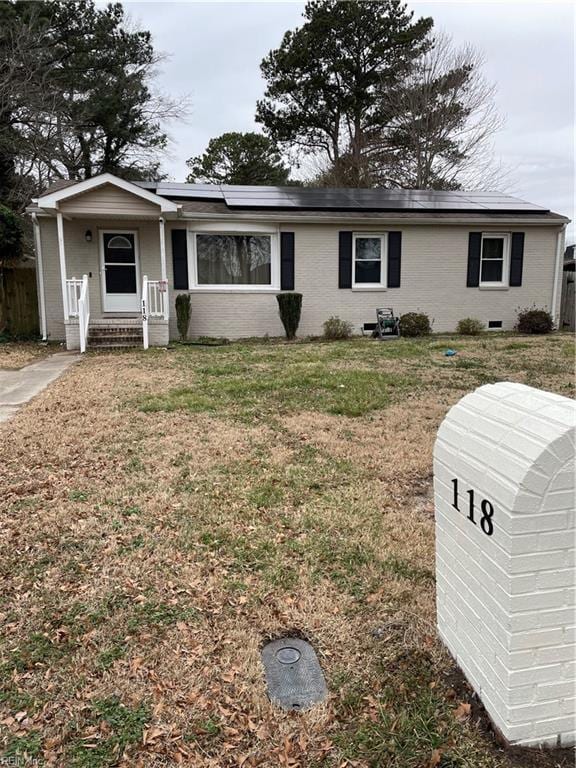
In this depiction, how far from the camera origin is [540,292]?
14062 millimetres

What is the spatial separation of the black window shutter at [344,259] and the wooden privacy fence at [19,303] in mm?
7181

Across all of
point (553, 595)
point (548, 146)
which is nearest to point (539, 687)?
point (553, 595)

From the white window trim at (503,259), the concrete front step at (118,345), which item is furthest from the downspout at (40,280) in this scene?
the white window trim at (503,259)

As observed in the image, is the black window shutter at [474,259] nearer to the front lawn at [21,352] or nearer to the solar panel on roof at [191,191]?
the solar panel on roof at [191,191]

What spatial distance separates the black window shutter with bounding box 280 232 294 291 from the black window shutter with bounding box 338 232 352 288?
118 centimetres

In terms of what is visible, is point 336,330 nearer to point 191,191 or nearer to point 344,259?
point 344,259

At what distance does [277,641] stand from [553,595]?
3.80 feet

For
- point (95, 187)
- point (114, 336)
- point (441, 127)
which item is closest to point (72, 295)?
point (114, 336)

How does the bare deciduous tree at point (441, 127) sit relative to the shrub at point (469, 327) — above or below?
above

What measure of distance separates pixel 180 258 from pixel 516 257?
27.7ft

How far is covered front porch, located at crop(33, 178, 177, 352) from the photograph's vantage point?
10820mm

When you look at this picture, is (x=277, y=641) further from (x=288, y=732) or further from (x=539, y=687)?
(x=539, y=687)

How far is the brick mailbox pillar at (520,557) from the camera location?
1.53m

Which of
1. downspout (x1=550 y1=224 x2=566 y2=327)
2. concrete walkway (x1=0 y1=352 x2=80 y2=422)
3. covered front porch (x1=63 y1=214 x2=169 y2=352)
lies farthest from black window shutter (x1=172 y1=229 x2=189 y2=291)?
downspout (x1=550 y1=224 x2=566 y2=327)
